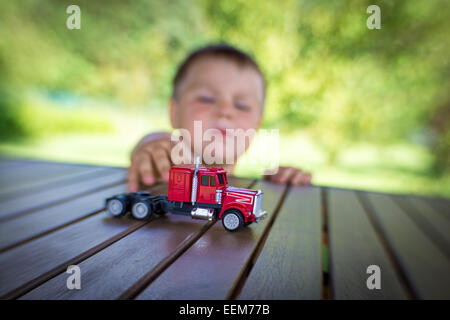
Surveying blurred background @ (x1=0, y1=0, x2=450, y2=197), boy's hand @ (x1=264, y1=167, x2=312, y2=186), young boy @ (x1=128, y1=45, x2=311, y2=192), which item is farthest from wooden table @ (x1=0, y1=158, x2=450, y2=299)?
blurred background @ (x1=0, y1=0, x2=450, y2=197)

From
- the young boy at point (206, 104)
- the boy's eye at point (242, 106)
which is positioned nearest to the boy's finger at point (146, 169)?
the young boy at point (206, 104)

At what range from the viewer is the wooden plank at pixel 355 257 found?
0.47 m

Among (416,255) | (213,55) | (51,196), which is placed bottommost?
(416,255)

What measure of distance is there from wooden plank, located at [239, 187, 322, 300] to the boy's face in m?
0.19

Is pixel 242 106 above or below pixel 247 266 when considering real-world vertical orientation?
above

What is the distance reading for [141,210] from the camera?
0.59m

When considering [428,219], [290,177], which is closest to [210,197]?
[290,177]

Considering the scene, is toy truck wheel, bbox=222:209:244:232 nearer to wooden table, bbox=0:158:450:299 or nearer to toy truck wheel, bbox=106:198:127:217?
wooden table, bbox=0:158:450:299

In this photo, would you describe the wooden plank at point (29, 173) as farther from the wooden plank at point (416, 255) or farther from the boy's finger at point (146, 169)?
the wooden plank at point (416, 255)

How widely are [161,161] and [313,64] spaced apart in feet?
9.89

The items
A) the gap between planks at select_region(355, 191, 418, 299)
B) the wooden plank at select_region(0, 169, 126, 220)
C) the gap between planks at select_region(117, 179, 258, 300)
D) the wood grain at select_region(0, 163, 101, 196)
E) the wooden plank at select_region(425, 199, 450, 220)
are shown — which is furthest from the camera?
the wooden plank at select_region(425, 199, 450, 220)

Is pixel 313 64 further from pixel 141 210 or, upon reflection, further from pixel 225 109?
pixel 141 210

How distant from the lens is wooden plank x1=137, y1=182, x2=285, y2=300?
0.40 metres
